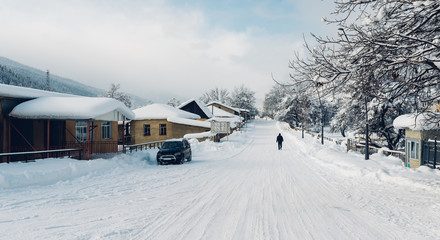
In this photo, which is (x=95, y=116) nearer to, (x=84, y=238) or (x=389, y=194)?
(x=84, y=238)

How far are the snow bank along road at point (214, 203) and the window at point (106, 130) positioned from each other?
913 centimetres

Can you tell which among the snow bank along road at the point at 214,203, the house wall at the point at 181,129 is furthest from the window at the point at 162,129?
the snow bank along road at the point at 214,203

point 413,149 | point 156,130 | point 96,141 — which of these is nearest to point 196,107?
point 156,130

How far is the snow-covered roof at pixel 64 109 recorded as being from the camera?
13227mm

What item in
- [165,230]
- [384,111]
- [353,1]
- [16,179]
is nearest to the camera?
[165,230]

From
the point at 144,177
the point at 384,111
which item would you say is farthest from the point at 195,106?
the point at 144,177

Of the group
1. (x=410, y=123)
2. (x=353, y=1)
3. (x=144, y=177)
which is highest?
(x=353, y=1)

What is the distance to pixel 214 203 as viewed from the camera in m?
7.28

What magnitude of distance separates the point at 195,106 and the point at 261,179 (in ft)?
140

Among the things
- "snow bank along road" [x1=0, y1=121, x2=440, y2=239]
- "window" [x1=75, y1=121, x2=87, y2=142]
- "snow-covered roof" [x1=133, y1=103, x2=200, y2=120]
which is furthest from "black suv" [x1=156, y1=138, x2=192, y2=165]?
"snow-covered roof" [x1=133, y1=103, x2=200, y2=120]

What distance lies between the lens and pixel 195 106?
52.7 metres

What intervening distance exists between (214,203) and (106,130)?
17.2m

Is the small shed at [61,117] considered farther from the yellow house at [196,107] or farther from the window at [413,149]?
the yellow house at [196,107]

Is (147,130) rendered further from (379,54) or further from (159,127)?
(379,54)
